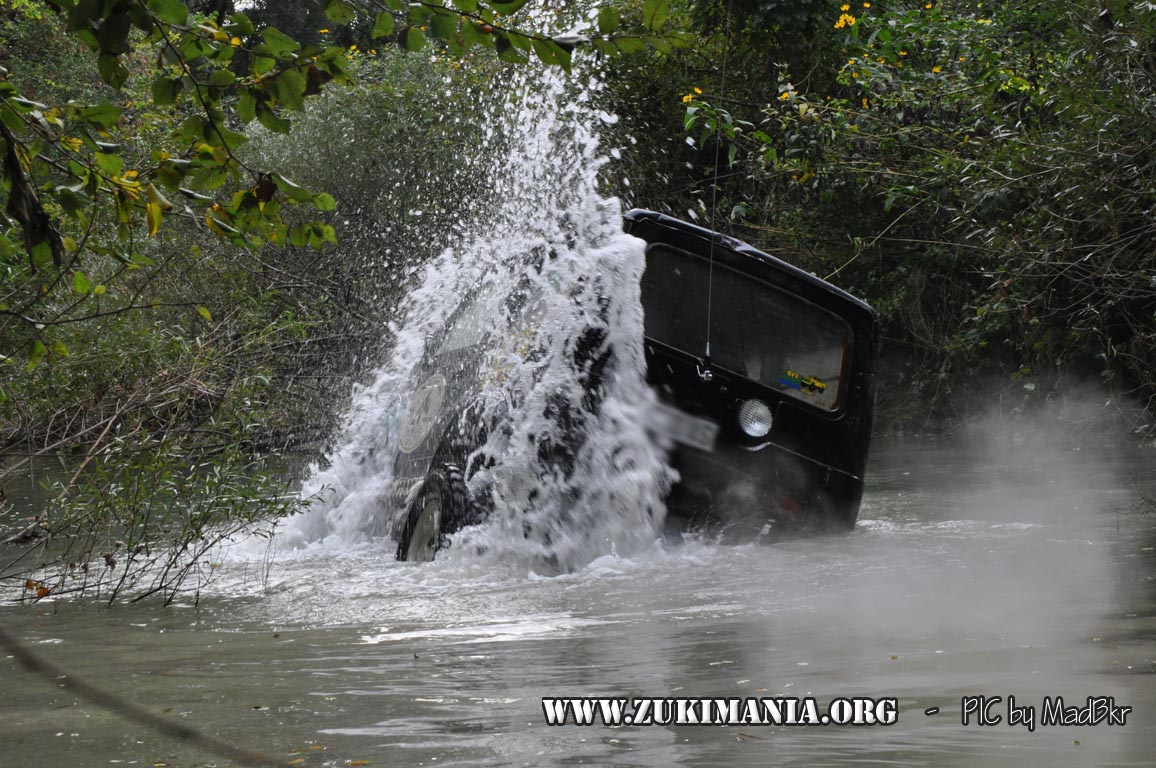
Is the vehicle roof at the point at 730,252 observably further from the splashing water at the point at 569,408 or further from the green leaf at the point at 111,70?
the green leaf at the point at 111,70

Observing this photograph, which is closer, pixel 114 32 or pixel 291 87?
pixel 114 32

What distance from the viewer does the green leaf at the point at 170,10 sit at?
10.5ft

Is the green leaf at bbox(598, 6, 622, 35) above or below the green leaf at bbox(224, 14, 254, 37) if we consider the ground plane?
below

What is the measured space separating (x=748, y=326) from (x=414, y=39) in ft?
12.9

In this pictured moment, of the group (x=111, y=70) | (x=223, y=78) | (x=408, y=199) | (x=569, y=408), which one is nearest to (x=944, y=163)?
(x=569, y=408)

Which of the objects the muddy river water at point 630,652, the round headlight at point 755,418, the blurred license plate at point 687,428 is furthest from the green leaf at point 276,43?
the round headlight at point 755,418

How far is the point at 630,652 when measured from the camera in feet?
15.9

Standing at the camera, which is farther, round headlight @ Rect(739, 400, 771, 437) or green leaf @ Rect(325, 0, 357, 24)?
round headlight @ Rect(739, 400, 771, 437)

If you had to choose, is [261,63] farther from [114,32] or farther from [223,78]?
[114,32]

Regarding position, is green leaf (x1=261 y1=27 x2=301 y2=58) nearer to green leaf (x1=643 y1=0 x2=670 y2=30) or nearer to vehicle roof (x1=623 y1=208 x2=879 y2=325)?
green leaf (x1=643 y1=0 x2=670 y2=30)

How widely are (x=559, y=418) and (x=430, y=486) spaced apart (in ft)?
2.98

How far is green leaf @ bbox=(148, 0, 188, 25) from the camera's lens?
10.5ft

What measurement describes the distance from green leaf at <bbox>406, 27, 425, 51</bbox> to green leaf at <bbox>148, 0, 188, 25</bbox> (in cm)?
55

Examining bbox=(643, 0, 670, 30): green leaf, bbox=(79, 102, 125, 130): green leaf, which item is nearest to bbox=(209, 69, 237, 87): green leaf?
bbox=(79, 102, 125, 130): green leaf
